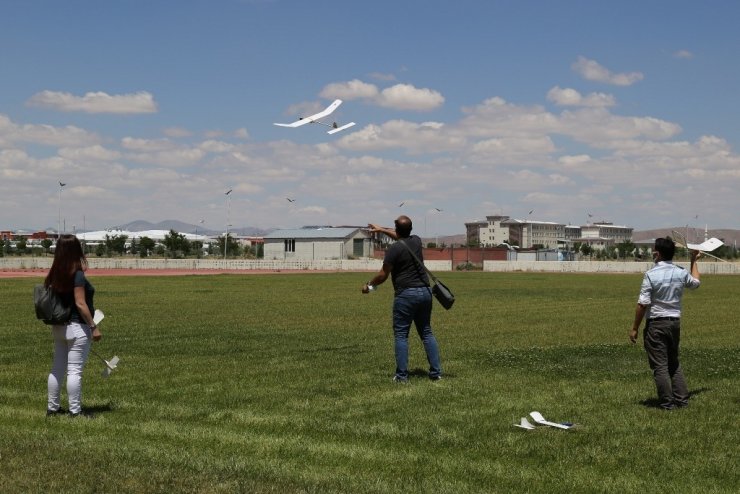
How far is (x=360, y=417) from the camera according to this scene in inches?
392

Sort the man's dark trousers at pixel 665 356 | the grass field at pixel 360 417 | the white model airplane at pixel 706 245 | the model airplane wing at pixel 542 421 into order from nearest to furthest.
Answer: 1. the grass field at pixel 360 417
2. the model airplane wing at pixel 542 421
3. the man's dark trousers at pixel 665 356
4. the white model airplane at pixel 706 245

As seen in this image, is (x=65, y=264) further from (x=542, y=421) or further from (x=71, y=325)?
(x=542, y=421)

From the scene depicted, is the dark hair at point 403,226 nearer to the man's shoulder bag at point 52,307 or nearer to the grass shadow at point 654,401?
the grass shadow at point 654,401

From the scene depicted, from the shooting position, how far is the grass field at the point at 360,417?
23.6 feet

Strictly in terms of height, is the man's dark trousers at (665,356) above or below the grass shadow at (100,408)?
above

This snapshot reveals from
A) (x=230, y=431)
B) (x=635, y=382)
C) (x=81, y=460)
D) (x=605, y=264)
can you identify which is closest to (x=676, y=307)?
(x=635, y=382)

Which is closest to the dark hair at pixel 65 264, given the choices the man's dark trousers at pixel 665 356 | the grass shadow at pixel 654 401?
the man's dark trousers at pixel 665 356

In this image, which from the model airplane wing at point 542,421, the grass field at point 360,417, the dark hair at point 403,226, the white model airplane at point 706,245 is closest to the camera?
the grass field at point 360,417

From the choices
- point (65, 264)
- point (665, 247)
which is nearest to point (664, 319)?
point (665, 247)

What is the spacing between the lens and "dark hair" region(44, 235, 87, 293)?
943 cm

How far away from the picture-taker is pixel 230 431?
9078 millimetres

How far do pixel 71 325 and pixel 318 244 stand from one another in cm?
11742

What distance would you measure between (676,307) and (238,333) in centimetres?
1195

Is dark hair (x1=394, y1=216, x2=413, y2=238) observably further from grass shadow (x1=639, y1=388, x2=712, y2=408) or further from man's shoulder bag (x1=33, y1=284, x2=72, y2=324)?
man's shoulder bag (x1=33, y1=284, x2=72, y2=324)
